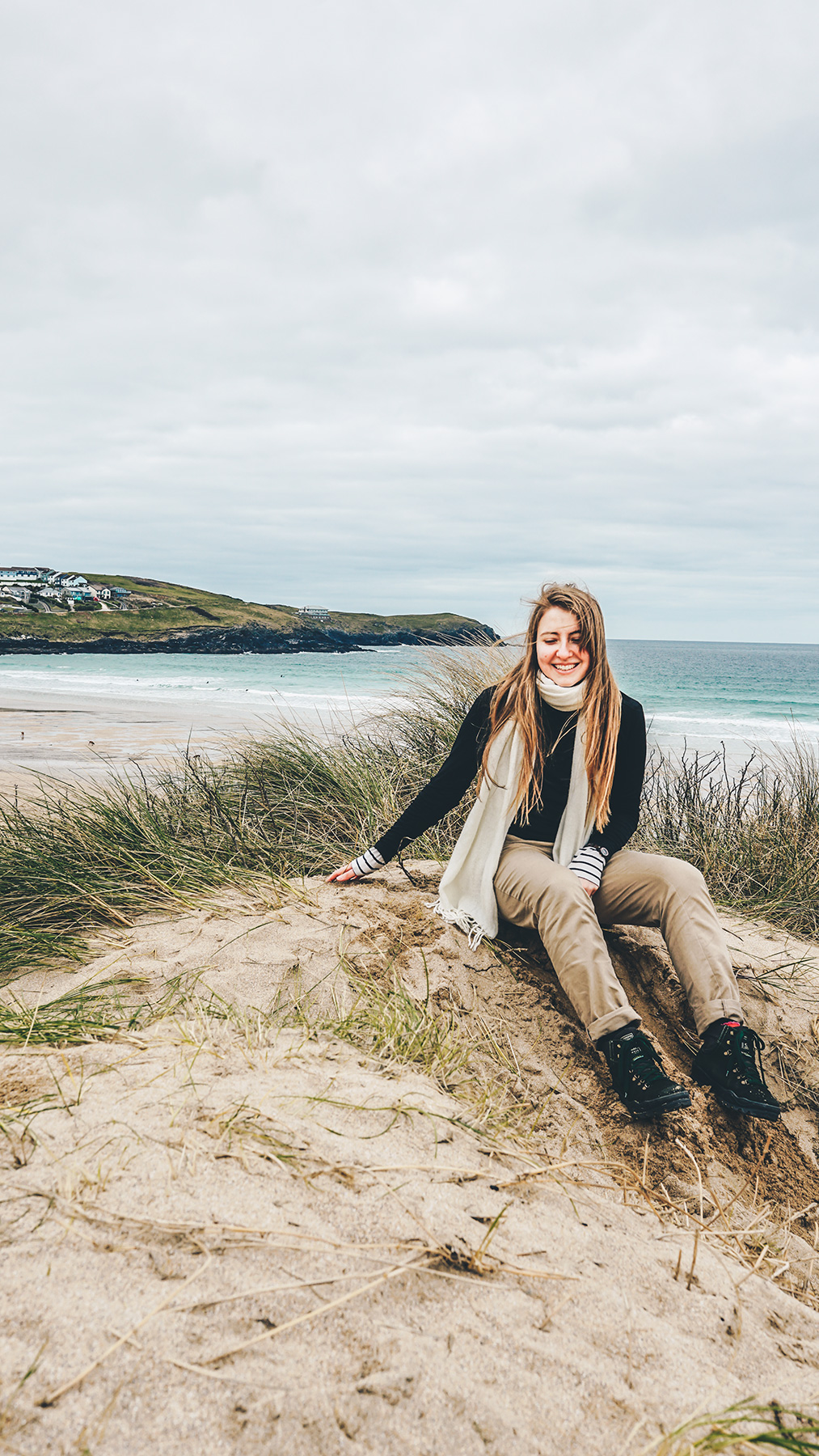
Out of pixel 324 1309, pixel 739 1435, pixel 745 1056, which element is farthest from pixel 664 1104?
pixel 324 1309

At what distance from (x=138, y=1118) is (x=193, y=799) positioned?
353 centimetres

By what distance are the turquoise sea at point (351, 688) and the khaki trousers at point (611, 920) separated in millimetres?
3372

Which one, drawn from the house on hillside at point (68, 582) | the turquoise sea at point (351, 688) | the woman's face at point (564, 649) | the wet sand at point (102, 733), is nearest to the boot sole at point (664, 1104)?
the woman's face at point (564, 649)

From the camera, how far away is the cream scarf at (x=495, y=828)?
10.9ft

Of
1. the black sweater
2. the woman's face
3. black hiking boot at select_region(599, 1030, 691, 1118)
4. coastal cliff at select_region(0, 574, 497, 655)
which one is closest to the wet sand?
the black sweater

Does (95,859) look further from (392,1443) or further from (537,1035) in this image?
(392,1443)

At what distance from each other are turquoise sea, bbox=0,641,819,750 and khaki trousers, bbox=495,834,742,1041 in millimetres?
3372

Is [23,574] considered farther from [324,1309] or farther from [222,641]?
[324,1309]

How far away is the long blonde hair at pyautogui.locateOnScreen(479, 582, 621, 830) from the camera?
3.31 meters

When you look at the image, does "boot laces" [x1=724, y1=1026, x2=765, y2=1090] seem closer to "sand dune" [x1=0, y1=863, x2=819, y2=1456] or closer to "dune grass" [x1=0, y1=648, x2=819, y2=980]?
"sand dune" [x1=0, y1=863, x2=819, y2=1456]

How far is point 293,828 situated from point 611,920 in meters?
2.36

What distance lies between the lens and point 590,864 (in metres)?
3.18

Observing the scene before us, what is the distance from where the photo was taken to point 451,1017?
2.83m

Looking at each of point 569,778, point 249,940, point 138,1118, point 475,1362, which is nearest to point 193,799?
point 249,940
